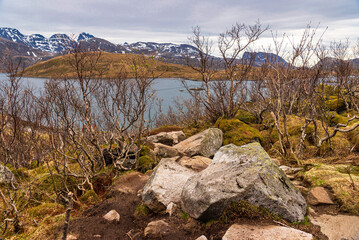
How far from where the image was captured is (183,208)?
230 inches

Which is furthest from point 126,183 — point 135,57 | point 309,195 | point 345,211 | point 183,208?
point 345,211

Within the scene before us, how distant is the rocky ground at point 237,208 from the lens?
15.0ft

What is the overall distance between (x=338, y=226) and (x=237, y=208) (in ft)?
7.35

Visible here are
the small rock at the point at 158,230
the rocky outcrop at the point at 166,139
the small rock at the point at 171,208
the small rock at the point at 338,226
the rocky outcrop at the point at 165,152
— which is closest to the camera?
the small rock at the point at 338,226

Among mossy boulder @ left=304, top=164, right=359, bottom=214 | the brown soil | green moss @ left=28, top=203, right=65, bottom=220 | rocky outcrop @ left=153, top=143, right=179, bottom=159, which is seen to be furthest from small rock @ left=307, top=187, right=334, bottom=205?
green moss @ left=28, top=203, right=65, bottom=220

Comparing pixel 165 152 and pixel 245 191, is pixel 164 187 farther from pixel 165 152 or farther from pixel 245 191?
pixel 165 152

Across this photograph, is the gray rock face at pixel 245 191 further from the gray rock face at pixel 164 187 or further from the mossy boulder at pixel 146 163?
the mossy boulder at pixel 146 163

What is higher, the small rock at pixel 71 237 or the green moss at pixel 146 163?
the small rock at pixel 71 237

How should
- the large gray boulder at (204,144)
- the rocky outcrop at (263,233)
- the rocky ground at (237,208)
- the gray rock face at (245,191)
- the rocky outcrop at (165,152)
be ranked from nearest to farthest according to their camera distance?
the rocky outcrop at (263,233), the rocky ground at (237,208), the gray rock face at (245,191), the large gray boulder at (204,144), the rocky outcrop at (165,152)

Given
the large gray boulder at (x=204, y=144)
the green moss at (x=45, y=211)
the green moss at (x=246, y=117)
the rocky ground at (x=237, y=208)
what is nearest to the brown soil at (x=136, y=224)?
the rocky ground at (x=237, y=208)

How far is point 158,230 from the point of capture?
210 inches

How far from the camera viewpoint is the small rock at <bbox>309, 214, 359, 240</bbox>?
4289mm

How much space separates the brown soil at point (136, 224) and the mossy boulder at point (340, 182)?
1265mm

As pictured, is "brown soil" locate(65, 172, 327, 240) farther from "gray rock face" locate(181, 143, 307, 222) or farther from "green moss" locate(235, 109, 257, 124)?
"green moss" locate(235, 109, 257, 124)
